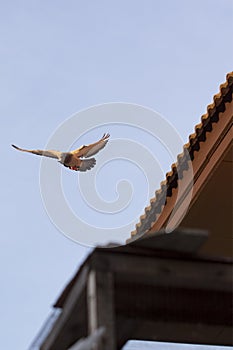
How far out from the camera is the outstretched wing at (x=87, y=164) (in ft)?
41.1

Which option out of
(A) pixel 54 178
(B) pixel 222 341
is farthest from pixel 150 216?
(B) pixel 222 341

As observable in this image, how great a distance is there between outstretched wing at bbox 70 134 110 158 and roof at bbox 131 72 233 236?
3.99 ft

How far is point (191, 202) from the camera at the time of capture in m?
10.8

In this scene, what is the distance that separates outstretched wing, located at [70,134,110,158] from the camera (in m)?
12.4

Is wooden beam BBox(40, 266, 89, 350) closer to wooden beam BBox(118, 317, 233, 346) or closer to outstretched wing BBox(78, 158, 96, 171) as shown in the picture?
wooden beam BBox(118, 317, 233, 346)

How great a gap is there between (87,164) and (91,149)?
22cm

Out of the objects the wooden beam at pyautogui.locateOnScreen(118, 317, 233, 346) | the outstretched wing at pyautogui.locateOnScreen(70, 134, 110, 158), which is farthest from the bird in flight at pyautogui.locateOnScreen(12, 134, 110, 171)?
the wooden beam at pyautogui.locateOnScreen(118, 317, 233, 346)

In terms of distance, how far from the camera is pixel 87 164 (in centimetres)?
1257

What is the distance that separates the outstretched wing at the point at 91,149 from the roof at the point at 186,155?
1.21m

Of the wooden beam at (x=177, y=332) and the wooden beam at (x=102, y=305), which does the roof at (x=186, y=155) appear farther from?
the wooden beam at (x=102, y=305)

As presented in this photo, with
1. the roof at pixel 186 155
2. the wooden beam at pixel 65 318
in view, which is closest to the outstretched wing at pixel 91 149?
the roof at pixel 186 155

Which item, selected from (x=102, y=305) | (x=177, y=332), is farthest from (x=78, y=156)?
(x=102, y=305)

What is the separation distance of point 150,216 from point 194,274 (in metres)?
6.28

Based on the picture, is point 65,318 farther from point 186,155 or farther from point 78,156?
point 78,156
